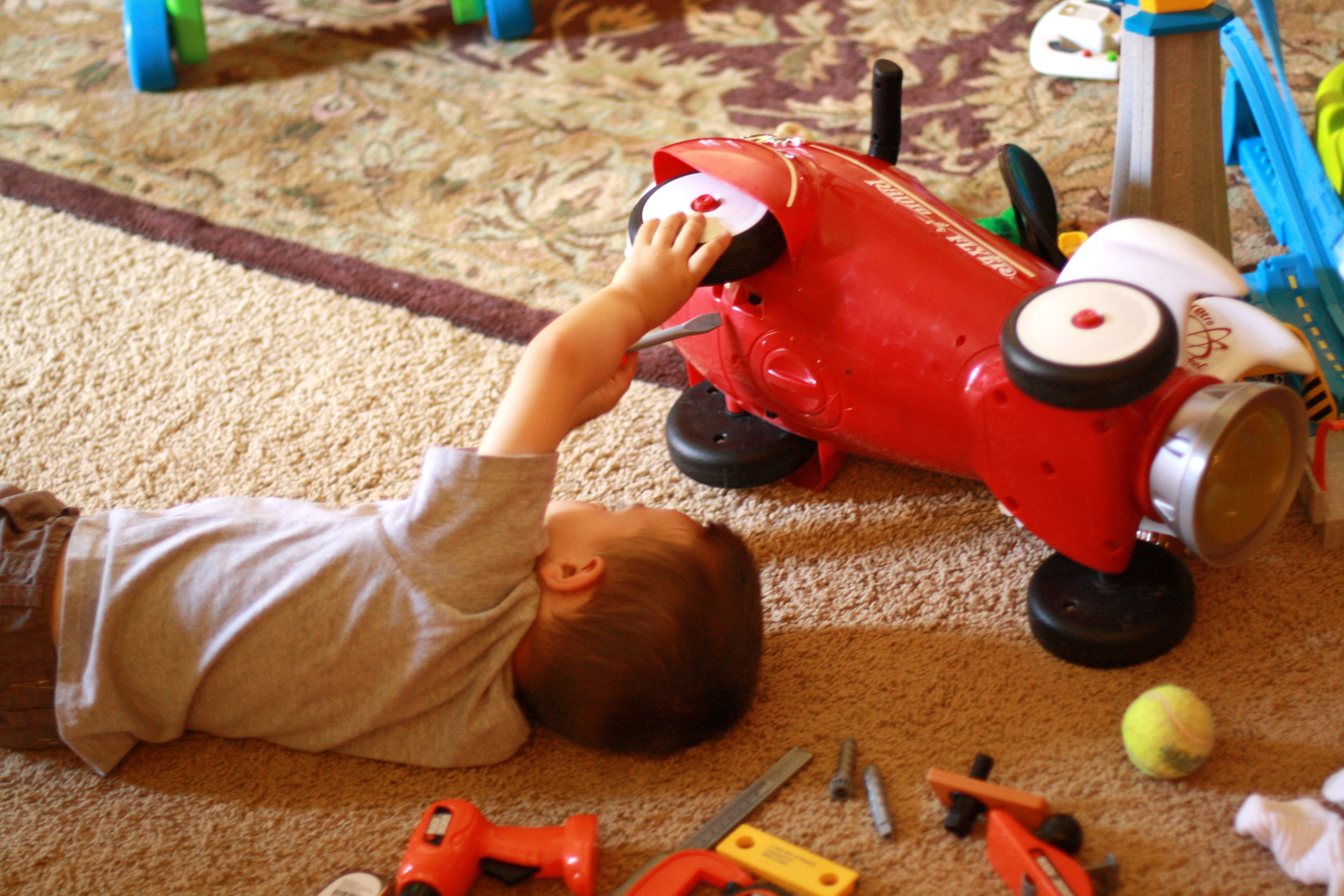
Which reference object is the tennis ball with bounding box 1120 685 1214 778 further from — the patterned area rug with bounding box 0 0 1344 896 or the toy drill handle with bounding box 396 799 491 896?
the toy drill handle with bounding box 396 799 491 896

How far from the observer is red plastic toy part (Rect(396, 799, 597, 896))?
0.73m

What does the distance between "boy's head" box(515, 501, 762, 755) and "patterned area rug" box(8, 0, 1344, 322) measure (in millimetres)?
524

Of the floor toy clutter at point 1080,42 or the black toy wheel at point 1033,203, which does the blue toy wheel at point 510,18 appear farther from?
the black toy wheel at point 1033,203

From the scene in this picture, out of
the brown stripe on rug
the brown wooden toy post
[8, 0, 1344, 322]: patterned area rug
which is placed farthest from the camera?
[8, 0, 1344, 322]: patterned area rug

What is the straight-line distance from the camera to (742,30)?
5.75ft

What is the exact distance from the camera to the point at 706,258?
0.86 meters

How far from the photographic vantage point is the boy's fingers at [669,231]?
0.88 metres

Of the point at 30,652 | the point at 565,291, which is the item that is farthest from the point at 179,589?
the point at 565,291

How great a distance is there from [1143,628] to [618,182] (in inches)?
35.3

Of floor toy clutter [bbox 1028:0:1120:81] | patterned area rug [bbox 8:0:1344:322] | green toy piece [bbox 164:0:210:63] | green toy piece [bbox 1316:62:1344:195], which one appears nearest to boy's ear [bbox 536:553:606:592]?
patterned area rug [bbox 8:0:1344:322]

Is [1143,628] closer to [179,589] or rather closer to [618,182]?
[179,589]

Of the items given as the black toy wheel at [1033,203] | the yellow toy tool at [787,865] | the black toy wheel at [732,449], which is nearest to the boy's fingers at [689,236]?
the black toy wheel at [732,449]

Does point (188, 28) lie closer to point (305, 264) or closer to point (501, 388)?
point (305, 264)

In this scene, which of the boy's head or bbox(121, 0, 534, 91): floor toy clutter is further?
bbox(121, 0, 534, 91): floor toy clutter
